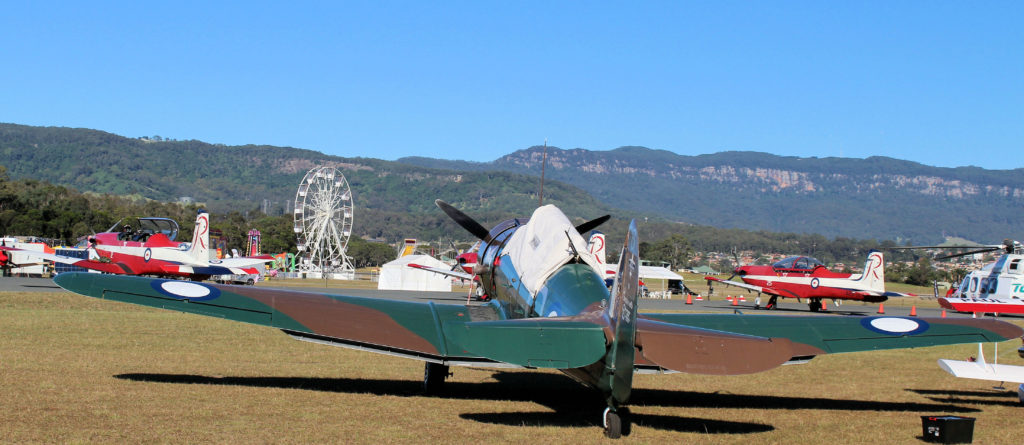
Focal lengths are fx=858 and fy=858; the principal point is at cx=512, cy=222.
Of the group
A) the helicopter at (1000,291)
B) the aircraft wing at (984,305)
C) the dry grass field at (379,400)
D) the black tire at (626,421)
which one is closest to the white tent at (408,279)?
the aircraft wing at (984,305)

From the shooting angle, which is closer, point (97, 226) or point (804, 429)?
→ point (804, 429)

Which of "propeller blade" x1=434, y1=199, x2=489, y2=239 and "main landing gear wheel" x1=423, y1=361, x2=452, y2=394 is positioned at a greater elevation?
"propeller blade" x1=434, y1=199, x2=489, y2=239

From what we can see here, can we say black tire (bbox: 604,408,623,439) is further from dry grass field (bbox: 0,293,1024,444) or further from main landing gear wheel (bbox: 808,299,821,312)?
main landing gear wheel (bbox: 808,299,821,312)

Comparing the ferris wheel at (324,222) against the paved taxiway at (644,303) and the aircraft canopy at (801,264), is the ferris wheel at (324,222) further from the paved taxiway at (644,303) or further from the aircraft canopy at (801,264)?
the aircraft canopy at (801,264)

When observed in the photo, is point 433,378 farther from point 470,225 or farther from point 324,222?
point 324,222

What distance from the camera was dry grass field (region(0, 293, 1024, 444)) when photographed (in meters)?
7.53

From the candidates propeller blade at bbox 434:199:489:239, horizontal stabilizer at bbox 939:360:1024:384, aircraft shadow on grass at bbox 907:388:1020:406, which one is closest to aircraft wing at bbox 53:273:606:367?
propeller blade at bbox 434:199:489:239

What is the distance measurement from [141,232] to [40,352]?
87.7 feet

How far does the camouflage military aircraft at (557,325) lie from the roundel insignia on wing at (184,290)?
0.06 feet

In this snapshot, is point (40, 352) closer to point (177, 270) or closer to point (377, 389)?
point (377, 389)

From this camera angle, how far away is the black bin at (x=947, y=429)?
776cm

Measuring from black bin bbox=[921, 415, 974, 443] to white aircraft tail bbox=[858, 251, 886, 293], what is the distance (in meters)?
30.5

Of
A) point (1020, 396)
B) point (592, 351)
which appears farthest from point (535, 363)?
point (1020, 396)

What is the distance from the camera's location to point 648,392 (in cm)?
1102
